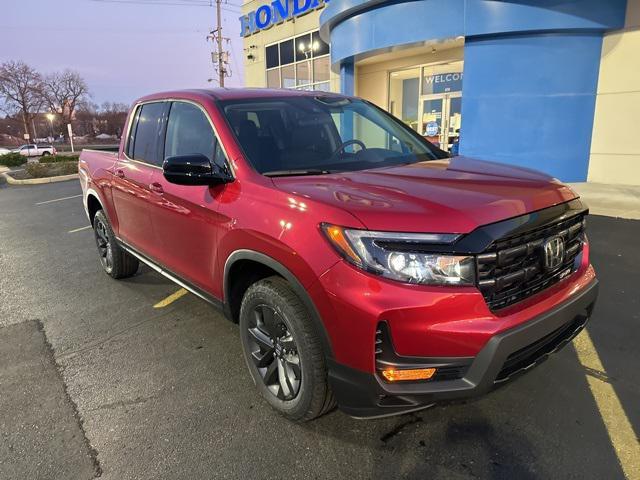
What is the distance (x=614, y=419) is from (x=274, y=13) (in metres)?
22.3

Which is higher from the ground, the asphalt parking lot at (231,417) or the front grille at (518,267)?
the front grille at (518,267)

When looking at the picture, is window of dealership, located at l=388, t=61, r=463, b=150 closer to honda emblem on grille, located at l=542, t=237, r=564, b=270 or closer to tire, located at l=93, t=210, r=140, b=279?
tire, located at l=93, t=210, r=140, b=279

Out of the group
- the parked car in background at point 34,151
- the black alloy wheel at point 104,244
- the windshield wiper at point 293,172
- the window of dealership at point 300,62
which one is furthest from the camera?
the parked car in background at point 34,151

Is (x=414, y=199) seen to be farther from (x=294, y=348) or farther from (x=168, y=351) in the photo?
(x=168, y=351)

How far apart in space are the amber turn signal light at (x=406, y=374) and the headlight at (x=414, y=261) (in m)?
0.38

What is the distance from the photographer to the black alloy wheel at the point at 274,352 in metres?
2.50

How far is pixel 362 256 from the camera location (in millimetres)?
2010

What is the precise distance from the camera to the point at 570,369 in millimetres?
3051

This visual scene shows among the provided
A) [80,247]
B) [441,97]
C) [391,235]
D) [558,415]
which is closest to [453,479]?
[558,415]

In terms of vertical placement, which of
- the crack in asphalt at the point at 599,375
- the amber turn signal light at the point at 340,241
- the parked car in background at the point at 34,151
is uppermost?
the amber turn signal light at the point at 340,241

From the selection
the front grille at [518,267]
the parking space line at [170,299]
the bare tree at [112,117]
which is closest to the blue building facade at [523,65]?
the parking space line at [170,299]

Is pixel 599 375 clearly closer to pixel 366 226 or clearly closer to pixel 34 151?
pixel 366 226

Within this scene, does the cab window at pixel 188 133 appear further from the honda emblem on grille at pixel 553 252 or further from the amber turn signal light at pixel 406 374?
the honda emblem on grille at pixel 553 252

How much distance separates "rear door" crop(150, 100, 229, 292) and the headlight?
115 centimetres
